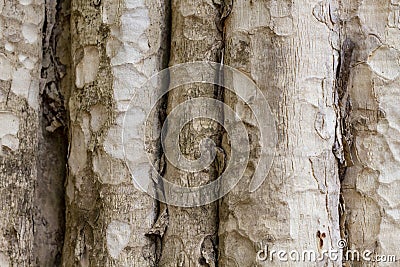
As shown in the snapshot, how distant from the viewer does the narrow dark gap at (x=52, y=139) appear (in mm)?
1513

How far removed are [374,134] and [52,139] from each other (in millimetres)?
752

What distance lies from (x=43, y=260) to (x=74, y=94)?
0.40 metres

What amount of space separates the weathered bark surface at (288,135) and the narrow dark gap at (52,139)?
17.7 inches

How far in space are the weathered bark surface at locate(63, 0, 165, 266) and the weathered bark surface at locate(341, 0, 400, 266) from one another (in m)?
0.43

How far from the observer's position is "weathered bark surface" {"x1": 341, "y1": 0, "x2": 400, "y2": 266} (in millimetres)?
1300

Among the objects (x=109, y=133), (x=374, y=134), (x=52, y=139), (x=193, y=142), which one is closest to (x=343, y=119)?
(x=374, y=134)


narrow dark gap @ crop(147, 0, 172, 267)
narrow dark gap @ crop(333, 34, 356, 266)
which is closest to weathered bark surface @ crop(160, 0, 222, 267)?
narrow dark gap @ crop(147, 0, 172, 267)

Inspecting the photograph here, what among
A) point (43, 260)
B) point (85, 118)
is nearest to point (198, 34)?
point (85, 118)

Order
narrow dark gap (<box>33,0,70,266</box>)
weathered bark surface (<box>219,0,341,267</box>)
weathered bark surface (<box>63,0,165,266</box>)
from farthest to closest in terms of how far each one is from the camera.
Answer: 1. narrow dark gap (<box>33,0,70,266</box>)
2. weathered bark surface (<box>63,0,165,266</box>)
3. weathered bark surface (<box>219,0,341,267</box>)

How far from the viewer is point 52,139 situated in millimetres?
1541

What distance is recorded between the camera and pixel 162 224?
1.34 m

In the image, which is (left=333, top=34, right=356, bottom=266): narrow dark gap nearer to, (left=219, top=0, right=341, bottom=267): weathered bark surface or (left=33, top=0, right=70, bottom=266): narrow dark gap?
(left=219, top=0, right=341, bottom=267): weathered bark surface

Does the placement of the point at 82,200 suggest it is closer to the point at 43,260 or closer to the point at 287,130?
the point at 43,260

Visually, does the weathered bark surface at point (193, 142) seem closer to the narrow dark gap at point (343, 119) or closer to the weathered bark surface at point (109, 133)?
the weathered bark surface at point (109, 133)
